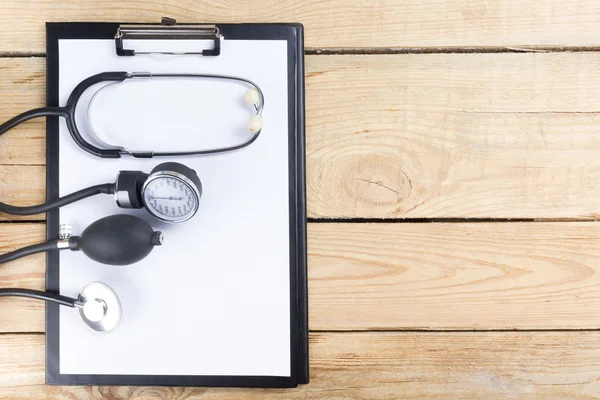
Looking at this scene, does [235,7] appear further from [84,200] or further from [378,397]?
[378,397]

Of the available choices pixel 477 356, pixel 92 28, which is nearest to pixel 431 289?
pixel 477 356

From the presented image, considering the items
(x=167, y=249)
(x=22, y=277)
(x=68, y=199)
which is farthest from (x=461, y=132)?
(x=22, y=277)

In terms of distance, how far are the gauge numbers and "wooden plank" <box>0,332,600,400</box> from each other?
27cm

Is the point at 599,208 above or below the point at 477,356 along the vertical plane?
above

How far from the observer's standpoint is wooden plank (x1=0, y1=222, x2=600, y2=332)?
0.78m

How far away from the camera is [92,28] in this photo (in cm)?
76

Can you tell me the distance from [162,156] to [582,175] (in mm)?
616

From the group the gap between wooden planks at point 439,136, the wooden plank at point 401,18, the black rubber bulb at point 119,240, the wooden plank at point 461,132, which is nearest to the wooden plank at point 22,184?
the gap between wooden planks at point 439,136

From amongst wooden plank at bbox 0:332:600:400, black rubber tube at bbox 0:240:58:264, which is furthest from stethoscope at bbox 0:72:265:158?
wooden plank at bbox 0:332:600:400

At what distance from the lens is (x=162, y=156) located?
75 cm

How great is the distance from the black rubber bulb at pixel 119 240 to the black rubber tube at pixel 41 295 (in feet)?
0.25

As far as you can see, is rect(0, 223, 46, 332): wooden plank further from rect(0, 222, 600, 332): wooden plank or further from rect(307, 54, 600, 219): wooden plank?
rect(307, 54, 600, 219): wooden plank

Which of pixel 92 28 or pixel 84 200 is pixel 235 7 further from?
pixel 84 200

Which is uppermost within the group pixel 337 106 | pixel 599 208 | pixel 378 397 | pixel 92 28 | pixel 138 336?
pixel 92 28
